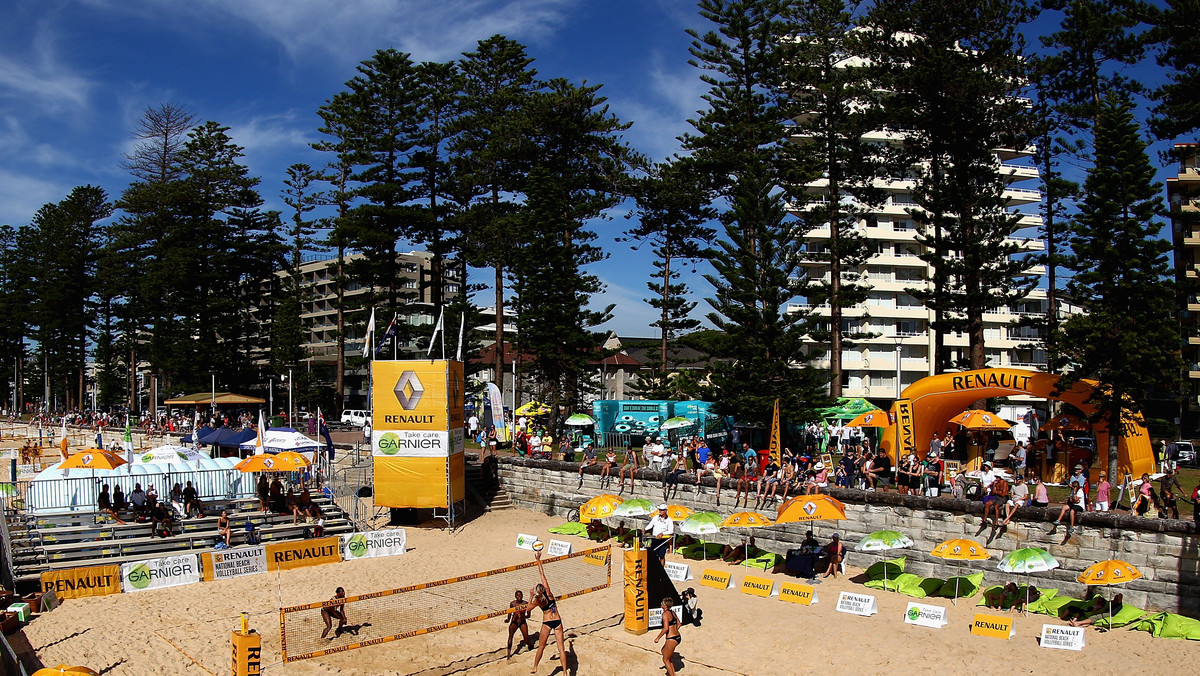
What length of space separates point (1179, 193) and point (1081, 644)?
3809 centimetres

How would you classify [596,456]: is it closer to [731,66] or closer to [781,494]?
[781,494]

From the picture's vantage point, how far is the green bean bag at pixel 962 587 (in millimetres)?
15234

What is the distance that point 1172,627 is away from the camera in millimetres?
12508

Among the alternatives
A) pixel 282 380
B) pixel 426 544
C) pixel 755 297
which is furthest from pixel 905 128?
pixel 282 380

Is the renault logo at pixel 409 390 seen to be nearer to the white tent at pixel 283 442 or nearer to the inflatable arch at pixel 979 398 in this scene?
the white tent at pixel 283 442

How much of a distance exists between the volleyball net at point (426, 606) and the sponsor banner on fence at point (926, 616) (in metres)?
5.81

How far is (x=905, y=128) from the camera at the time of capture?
25.7 meters

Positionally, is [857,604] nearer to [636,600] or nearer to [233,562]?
[636,600]

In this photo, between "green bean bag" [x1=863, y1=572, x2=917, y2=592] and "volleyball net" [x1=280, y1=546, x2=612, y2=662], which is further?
"green bean bag" [x1=863, y1=572, x2=917, y2=592]

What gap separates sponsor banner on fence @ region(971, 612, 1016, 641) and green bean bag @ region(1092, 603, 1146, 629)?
55.2 inches

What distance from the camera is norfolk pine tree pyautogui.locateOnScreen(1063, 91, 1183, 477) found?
16.4 metres

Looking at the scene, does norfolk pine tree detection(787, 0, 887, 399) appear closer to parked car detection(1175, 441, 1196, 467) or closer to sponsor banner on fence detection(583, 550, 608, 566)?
parked car detection(1175, 441, 1196, 467)

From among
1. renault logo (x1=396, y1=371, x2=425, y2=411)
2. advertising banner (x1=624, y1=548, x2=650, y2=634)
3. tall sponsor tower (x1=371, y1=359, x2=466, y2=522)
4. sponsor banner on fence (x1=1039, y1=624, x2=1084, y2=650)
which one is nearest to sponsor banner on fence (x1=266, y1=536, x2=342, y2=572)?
tall sponsor tower (x1=371, y1=359, x2=466, y2=522)

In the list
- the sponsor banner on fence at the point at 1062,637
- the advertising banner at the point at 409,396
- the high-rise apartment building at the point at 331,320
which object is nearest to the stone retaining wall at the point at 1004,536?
the sponsor banner on fence at the point at 1062,637
